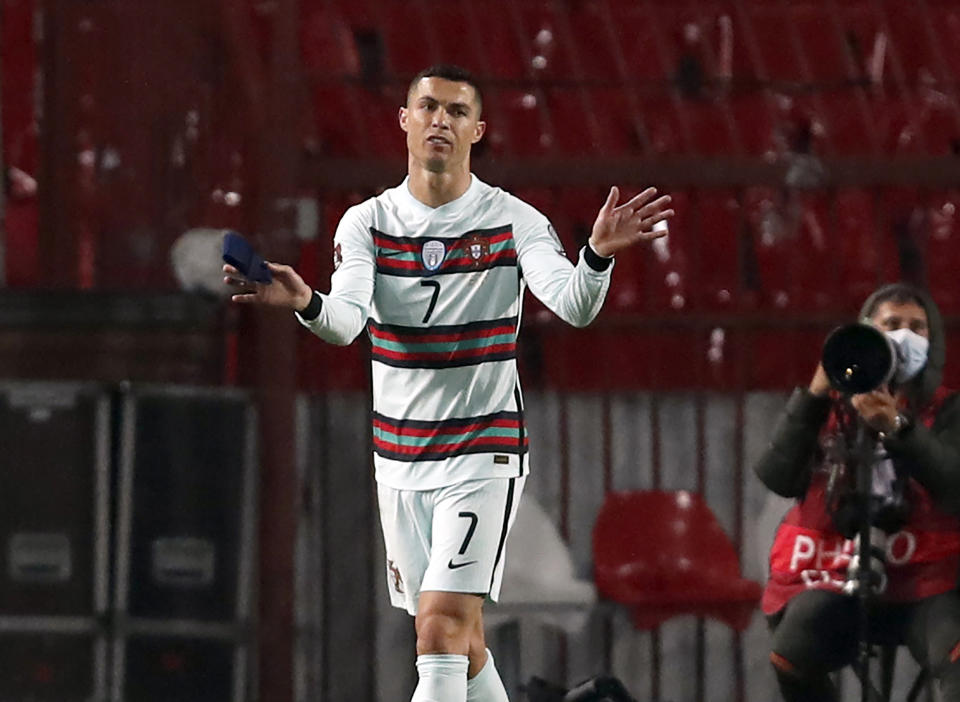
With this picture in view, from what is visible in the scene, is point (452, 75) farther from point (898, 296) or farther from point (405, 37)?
point (405, 37)

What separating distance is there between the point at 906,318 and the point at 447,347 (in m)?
1.33

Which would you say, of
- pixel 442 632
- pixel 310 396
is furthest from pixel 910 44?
pixel 442 632

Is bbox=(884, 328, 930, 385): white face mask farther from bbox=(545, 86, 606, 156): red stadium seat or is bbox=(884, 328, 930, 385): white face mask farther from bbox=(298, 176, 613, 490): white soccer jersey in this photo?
bbox=(545, 86, 606, 156): red stadium seat

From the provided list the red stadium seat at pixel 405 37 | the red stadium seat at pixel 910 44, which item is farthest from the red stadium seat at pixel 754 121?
the red stadium seat at pixel 405 37

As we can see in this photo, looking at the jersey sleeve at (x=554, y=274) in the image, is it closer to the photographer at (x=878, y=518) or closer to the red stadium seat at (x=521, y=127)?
the photographer at (x=878, y=518)

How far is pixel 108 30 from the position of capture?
294 inches

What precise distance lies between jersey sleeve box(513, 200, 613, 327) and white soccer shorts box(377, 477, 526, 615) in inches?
18.7

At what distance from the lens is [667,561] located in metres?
6.59

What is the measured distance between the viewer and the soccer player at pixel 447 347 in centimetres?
451

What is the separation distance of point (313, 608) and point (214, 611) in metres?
0.35

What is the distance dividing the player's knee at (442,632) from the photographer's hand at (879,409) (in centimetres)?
115

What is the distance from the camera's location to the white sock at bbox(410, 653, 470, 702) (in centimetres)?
449

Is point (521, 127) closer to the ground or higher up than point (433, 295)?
higher up

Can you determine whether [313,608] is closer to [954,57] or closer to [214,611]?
[214,611]
